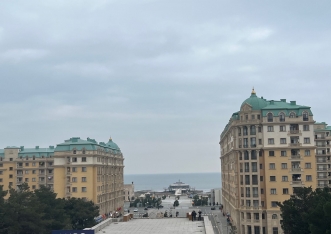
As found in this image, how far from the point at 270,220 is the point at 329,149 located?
3417cm

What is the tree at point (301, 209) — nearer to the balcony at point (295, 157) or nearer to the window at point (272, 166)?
the window at point (272, 166)

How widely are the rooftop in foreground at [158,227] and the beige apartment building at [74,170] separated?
4979cm

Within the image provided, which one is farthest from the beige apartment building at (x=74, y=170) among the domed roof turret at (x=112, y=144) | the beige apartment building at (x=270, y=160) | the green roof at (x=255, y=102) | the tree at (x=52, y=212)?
the green roof at (x=255, y=102)

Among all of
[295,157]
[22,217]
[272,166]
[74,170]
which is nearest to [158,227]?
[22,217]

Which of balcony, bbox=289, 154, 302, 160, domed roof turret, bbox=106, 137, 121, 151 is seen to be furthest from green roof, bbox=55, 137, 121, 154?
balcony, bbox=289, 154, 302, 160

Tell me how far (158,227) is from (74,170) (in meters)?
57.3

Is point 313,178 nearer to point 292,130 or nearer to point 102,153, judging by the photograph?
point 292,130

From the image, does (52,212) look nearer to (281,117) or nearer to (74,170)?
(74,170)

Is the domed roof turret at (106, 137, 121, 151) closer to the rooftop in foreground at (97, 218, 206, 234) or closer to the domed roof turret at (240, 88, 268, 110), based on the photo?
the domed roof turret at (240, 88, 268, 110)

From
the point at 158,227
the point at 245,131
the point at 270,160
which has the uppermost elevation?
the point at 245,131

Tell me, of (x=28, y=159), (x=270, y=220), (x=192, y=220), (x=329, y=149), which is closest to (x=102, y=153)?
(x=28, y=159)

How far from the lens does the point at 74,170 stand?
97375 millimetres

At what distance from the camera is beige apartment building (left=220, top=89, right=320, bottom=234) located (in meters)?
74.0

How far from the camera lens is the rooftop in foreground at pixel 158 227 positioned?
40.5 metres
